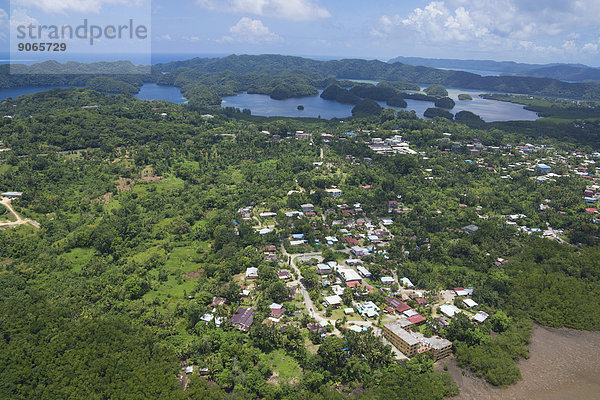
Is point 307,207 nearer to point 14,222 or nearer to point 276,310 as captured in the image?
point 276,310

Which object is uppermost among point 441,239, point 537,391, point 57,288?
point 441,239

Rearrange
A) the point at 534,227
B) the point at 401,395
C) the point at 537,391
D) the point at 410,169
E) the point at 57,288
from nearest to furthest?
the point at 401,395, the point at 537,391, the point at 57,288, the point at 534,227, the point at 410,169

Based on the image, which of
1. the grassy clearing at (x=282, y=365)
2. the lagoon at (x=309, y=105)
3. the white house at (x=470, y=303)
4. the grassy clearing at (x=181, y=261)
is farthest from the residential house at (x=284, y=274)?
the lagoon at (x=309, y=105)

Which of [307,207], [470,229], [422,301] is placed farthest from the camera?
[307,207]

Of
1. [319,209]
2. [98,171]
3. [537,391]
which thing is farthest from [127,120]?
[537,391]

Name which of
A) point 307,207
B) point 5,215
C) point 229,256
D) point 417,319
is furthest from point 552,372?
point 5,215

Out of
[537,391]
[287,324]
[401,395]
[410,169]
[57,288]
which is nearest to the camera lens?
[401,395]

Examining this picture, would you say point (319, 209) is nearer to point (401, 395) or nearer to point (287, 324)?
point (287, 324)

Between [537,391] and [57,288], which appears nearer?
[537,391]
